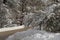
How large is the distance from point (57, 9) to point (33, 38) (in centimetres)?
190

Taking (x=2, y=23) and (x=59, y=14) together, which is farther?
(x=2, y=23)

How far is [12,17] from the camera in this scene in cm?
1113

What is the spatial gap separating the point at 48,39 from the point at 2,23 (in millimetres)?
4640

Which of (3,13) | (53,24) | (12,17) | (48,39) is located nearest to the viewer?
(48,39)

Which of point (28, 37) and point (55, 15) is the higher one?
point (55, 15)

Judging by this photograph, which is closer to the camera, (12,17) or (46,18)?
(46,18)

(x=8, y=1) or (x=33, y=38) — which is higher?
(x=8, y=1)

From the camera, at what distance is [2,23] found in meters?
9.86

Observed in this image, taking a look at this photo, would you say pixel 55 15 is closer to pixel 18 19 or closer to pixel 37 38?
pixel 37 38

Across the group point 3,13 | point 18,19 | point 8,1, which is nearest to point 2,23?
point 3,13

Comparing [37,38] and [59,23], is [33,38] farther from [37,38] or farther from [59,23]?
[59,23]

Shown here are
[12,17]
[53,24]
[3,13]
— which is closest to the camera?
[53,24]

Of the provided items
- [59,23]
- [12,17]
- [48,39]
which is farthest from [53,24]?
[12,17]

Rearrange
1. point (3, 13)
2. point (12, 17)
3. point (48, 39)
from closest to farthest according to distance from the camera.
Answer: point (48, 39)
point (3, 13)
point (12, 17)
